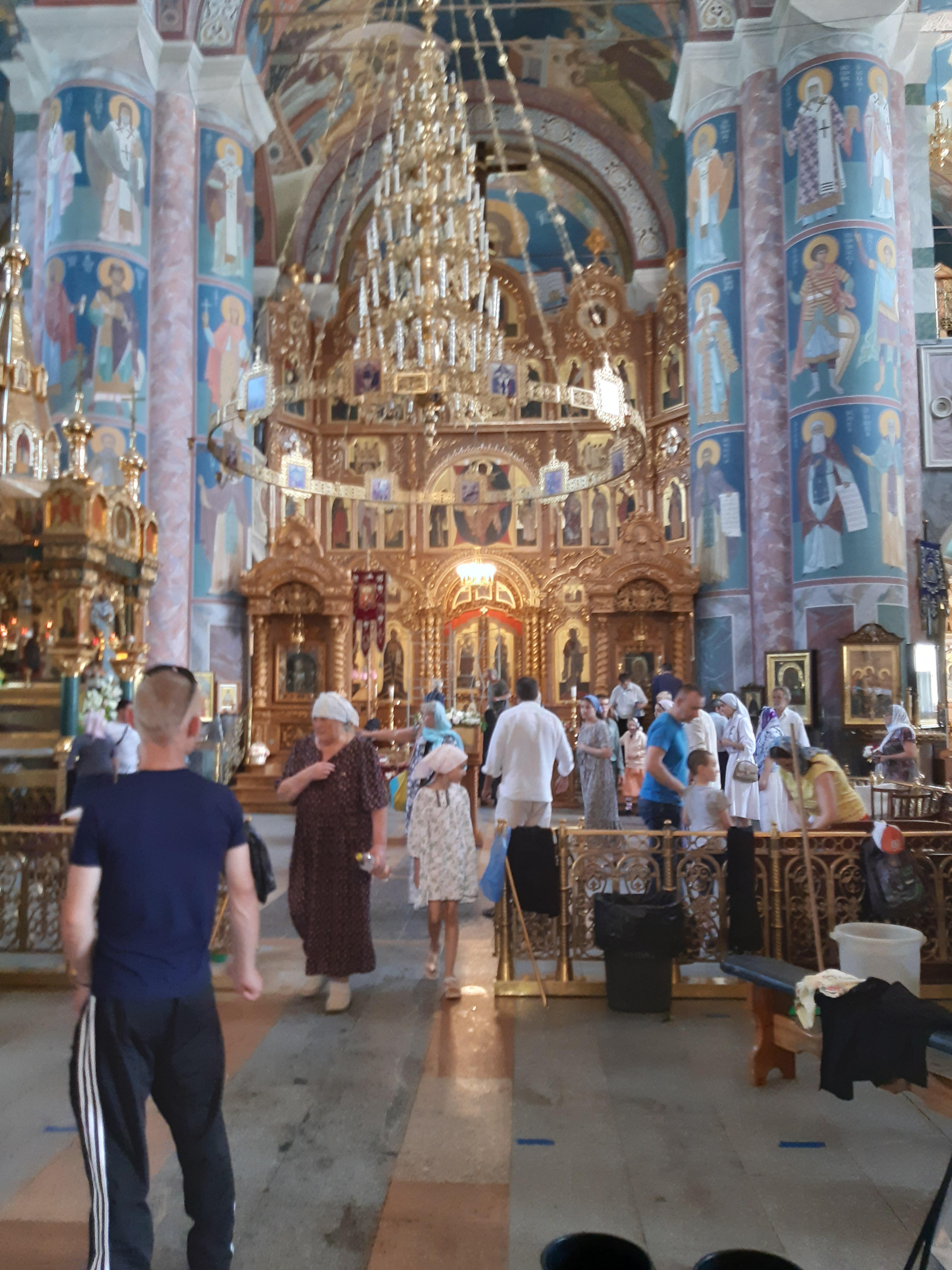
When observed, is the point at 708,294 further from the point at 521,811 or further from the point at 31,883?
the point at 31,883

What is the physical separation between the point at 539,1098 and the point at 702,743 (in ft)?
13.7

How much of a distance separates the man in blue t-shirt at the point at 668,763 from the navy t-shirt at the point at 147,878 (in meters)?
4.09

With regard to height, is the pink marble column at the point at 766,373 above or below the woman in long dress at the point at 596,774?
above

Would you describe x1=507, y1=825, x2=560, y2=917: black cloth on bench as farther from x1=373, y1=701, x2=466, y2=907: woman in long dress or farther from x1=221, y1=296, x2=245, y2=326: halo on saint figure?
x1=221, y1=296, x2=245, y2=326: halo on saint figure

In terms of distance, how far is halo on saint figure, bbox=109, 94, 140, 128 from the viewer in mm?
14734

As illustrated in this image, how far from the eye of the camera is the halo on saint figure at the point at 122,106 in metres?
14.7

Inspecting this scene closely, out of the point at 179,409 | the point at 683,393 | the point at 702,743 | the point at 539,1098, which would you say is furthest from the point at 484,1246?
the point at 683,393

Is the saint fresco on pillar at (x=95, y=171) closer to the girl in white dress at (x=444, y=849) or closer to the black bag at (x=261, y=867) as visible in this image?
the girl in white dress at (x=444, y=849)

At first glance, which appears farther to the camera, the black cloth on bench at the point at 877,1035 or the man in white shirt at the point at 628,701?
the man in white shirt at the point at 628,701

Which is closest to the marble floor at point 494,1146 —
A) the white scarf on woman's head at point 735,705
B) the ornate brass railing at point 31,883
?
the ornate brass railing at point 31,883

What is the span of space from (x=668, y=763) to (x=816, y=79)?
1310cm

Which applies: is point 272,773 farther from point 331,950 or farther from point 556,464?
point 331,950

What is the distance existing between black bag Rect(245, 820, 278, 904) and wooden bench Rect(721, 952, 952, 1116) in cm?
218

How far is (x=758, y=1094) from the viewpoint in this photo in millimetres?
3816
